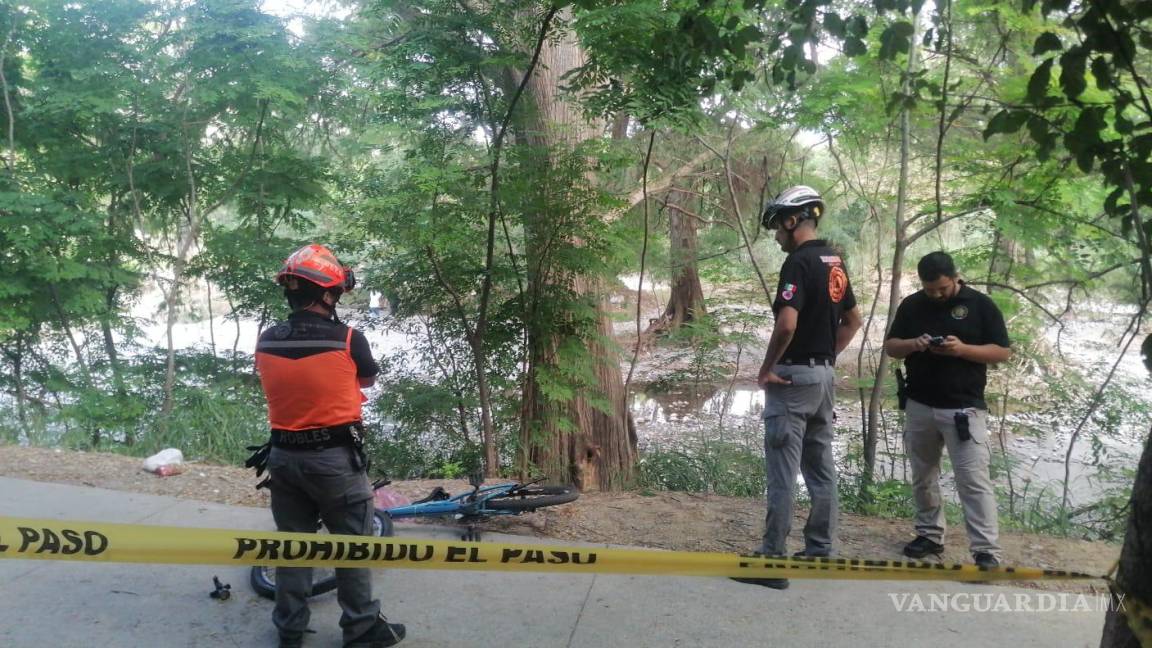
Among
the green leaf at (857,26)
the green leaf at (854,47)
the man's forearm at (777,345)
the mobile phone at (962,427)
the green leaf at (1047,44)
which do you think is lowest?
the mobile phone at (962,427)

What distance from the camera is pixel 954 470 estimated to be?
14.3ft

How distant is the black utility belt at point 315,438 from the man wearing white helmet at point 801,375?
210 centimetres

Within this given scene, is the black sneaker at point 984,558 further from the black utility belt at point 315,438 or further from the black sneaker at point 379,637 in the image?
the black utility belt at point 315,438

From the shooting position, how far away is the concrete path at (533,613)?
3.50 metres

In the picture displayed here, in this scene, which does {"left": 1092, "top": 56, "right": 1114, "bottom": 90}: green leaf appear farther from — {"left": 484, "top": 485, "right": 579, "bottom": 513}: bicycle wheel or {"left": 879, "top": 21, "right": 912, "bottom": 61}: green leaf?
{"left": 484, "top": 485, "right": 579, "bottom": 513}: bicycle wheel

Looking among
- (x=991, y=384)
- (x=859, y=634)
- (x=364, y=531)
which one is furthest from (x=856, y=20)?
(x=991, y=384)

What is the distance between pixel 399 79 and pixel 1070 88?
17.0 feet

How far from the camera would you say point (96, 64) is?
324 inches

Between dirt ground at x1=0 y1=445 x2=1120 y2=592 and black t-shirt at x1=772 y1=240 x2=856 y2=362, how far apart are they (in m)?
1.34

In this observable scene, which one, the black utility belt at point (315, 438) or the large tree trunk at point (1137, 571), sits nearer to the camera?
the large tree trunk at point (1137, 571)

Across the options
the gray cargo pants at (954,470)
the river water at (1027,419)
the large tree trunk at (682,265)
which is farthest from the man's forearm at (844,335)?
the large tree trunk at (682,265)

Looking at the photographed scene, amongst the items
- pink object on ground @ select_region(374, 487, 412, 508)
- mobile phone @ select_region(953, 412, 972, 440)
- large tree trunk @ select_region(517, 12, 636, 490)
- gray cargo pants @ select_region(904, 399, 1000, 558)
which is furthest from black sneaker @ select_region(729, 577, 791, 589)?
large tree trunk @ select_region(517, 12, 636, 490)

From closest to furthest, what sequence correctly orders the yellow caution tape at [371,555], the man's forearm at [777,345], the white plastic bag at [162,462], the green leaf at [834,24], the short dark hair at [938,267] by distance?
the yellow caution tape at [371,555] → the green leaf at [834,24] → the man's forearm at [777,345] → the short dark hair at [938,267] → the white plastic bag at [162,462]

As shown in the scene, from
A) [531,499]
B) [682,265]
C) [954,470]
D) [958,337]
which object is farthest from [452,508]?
[682,265]
